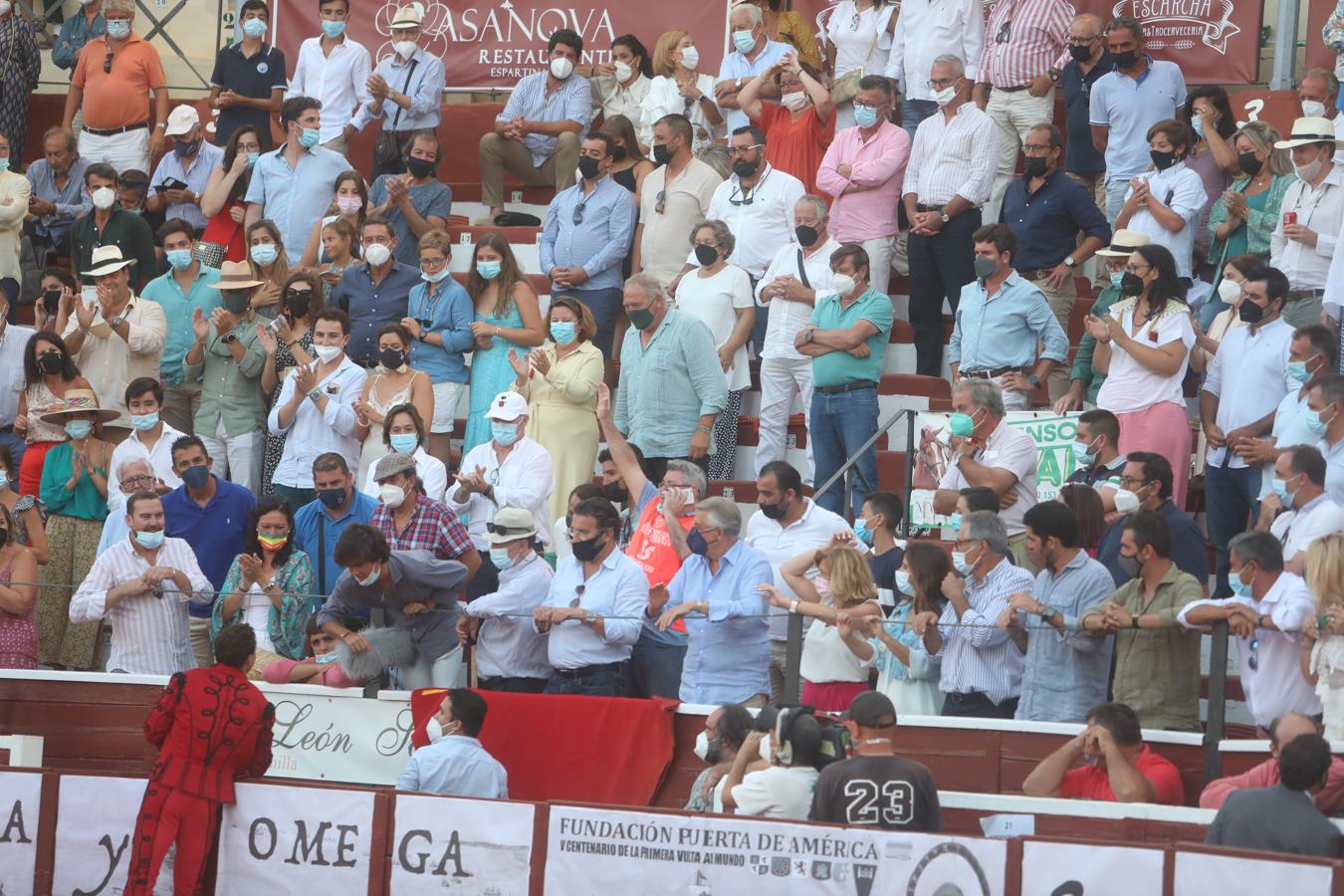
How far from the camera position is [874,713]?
9.28 metres

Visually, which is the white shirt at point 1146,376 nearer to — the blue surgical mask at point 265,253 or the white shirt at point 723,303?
the white shirt at point 723,303

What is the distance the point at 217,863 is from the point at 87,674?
184 centimetres

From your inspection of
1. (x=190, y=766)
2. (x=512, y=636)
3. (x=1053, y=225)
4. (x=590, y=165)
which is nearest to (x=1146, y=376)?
(x=1053, y=225)

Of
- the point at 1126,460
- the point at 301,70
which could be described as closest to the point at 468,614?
the point at 1126,460

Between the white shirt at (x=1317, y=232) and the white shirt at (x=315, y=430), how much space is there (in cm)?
607

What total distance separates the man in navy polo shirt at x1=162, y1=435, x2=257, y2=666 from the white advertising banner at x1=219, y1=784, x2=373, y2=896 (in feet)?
6.81

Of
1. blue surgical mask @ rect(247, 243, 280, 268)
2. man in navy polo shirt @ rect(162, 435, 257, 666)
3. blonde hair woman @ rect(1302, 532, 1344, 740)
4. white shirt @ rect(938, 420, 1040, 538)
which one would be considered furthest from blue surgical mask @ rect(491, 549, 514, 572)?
blue surgical mask @ rect(247, 243, 280, 268)

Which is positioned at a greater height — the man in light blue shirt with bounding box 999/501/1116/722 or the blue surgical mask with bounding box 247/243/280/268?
the blue surgical mask with bounding box 247/243/280/268

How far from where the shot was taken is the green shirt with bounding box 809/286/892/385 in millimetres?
13875

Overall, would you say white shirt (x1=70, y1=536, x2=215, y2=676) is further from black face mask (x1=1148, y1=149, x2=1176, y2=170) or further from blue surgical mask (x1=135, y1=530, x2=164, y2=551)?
black face mask (x1=1148, y1=149, x2=1176, y2=170)

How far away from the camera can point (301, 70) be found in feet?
58.7

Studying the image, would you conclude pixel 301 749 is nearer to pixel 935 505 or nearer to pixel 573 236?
pixel 935 505

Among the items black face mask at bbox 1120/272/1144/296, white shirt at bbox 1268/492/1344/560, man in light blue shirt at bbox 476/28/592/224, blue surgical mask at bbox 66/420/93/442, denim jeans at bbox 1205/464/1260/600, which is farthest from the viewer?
man in light blue shirt at bbox 476/28/592/224

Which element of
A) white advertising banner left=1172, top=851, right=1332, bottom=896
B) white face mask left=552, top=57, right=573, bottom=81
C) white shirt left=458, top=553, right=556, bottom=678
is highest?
white face mask left=552, top=57, right=573, bottom=81
